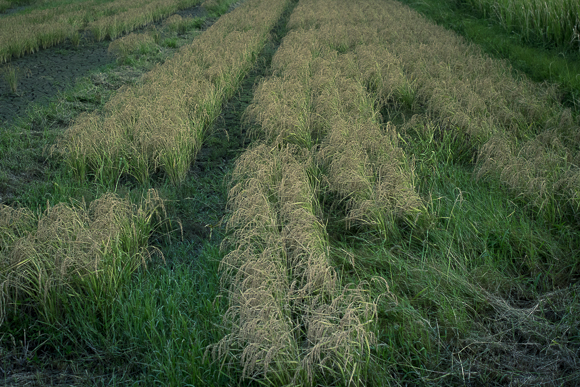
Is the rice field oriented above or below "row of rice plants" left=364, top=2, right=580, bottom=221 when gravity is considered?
below

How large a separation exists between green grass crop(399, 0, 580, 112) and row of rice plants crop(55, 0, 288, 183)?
375 cm

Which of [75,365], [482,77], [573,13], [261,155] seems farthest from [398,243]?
[573,13]

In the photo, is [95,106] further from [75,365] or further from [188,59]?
[75,365]

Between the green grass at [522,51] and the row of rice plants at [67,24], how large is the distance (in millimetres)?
7732

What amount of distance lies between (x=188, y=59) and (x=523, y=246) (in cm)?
553

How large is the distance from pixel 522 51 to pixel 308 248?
577 cm

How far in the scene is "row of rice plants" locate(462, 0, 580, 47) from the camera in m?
6.06

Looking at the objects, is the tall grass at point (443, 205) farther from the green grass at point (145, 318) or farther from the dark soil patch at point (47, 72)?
the dark soil patch at point (47, 72)

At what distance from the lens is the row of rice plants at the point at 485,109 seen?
277 cm

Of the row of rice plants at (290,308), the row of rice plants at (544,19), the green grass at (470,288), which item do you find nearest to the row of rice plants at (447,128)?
the green grass at (470,288)

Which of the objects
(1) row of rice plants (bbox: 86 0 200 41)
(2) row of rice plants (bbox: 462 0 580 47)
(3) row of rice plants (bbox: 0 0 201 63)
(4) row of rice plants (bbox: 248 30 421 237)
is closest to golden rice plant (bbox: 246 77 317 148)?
(4) row of rice plants (bbox: 248 30 421 237)

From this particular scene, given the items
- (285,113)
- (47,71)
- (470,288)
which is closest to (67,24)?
(47,71)

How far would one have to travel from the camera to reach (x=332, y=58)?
6.20 m

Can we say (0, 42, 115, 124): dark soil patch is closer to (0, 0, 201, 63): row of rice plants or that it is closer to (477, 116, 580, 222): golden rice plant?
(0, 0, 201, 63): row of rice plants
